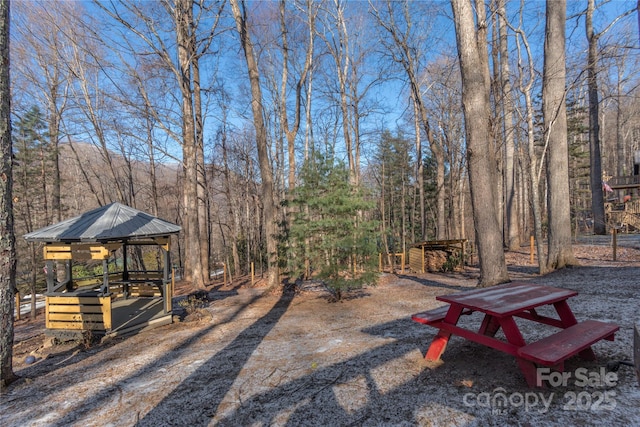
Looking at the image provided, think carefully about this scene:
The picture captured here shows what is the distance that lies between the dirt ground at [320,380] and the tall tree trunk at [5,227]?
1.60ft

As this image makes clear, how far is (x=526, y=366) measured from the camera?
8.13ft

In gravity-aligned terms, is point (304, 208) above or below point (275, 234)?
above

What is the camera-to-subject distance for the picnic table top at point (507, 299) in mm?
2557

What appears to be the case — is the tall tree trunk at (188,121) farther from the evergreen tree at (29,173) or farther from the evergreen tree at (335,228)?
the evergreen tree at (29,173)

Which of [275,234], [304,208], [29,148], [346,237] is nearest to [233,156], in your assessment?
[29,148]

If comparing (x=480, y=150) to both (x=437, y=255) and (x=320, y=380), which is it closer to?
(x=320, y=380)

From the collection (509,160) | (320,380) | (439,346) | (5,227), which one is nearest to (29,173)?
(5,227)

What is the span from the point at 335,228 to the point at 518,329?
4629 millimetres

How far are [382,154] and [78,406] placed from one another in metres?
27.2

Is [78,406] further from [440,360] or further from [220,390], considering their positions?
[440,360]

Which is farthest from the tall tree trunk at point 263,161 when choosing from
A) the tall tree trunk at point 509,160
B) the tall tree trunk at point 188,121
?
the tall tree trunk at point 509,160

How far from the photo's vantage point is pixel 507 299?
286cm

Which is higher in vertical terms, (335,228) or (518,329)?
(335,228)

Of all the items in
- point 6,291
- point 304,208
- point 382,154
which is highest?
point 382,154
